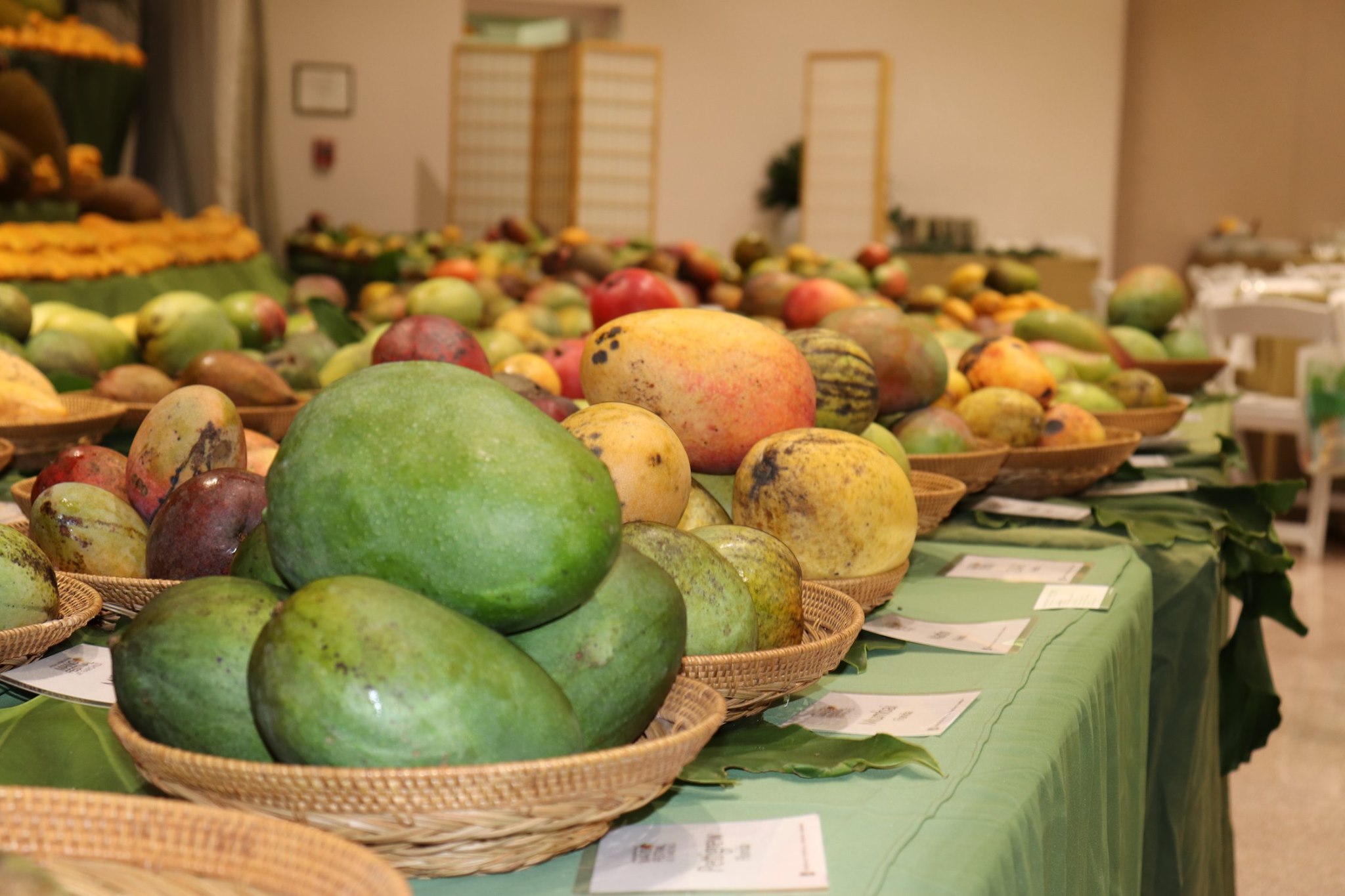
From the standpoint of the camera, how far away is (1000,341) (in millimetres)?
1972

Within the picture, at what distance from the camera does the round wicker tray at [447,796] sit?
0.56 metres

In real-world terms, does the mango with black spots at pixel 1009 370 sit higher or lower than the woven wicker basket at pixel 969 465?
higher

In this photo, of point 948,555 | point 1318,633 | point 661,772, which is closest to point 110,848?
point 661,772

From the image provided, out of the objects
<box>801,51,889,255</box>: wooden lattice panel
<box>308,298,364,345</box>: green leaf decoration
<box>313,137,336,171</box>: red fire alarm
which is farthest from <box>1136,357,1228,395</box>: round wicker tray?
Result: <box>313,137,336,171</box>: red fire alarm

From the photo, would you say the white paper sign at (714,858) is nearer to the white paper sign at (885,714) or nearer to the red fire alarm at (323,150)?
the white paper sign at (885,714)

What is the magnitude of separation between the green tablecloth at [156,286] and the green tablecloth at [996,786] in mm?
2139

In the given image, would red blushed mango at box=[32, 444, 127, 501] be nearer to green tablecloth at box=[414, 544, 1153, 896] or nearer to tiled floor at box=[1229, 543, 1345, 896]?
green tablecloth at box=[414, 544, 1153, 896]

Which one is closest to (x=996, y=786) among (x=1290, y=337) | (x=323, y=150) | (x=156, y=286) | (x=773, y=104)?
(x=156, y=286)

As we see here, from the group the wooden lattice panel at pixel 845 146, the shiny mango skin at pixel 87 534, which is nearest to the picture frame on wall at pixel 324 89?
the wooden lattice panel at pixel 845 146

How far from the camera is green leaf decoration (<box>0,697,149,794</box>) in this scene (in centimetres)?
77

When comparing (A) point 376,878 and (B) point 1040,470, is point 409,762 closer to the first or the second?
(A) point 376,878

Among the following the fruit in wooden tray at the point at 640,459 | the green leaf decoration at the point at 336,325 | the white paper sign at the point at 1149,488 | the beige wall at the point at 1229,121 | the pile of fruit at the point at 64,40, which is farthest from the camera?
the beige wall at the point at 1229,121

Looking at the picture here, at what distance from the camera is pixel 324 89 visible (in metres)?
7.90

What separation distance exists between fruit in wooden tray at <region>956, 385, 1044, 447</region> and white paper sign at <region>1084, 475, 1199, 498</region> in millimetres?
155
